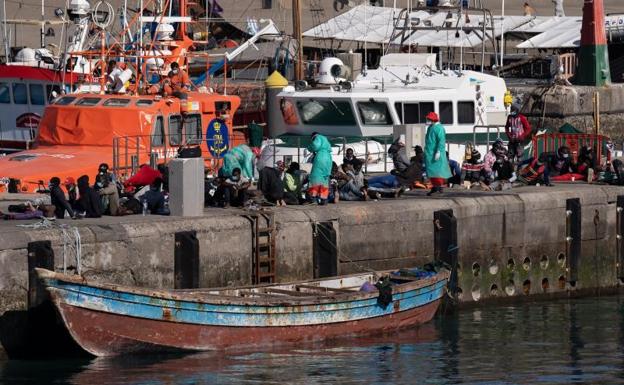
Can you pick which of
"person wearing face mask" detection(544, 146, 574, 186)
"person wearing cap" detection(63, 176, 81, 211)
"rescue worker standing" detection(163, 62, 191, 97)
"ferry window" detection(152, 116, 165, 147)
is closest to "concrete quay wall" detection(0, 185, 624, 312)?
"person wearing cap" detection(63, 176, 81, 211)

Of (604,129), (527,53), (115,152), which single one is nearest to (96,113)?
(115,152)

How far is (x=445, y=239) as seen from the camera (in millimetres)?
25719

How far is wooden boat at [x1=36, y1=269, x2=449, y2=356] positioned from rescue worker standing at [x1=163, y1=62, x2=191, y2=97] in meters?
7.01

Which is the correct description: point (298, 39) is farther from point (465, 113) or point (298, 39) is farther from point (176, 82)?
point (176, 82)

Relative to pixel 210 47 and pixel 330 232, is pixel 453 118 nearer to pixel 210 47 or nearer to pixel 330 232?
pixel 330 232

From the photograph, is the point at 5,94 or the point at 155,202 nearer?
the point at 155,202

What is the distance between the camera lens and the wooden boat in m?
20.5

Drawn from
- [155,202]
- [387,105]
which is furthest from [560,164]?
[155,202]

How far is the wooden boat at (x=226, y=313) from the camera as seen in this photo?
20.5 m

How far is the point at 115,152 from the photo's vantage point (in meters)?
27.8

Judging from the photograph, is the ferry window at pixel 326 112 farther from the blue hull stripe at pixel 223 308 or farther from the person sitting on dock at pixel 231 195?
the blue hull stripe at pixel 223 308

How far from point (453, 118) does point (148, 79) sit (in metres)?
6.04

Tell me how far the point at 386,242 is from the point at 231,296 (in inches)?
155

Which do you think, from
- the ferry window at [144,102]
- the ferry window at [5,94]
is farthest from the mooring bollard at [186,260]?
the ferry window at [5,94]
